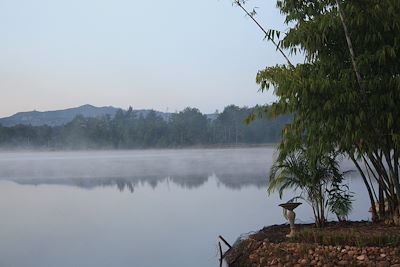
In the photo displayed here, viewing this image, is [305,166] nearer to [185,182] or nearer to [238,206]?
[238,206]

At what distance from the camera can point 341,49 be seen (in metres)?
5.49

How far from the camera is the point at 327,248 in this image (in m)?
4.89

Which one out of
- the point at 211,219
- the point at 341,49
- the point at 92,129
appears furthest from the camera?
the point at 92,129

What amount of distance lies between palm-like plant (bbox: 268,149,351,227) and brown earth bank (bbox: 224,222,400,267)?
1.06 ft

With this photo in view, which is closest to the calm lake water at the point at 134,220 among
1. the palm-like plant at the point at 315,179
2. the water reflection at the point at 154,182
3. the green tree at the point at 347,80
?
the water reflection at the point at 154,182

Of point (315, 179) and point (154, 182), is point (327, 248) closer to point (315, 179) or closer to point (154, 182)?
point (315, 179)

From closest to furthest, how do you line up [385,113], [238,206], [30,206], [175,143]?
[385,113], [238,206], [30,206], [175,143]

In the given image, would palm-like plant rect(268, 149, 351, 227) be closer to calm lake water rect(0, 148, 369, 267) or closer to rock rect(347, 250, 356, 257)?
rock rect(347, 250, 356, 257)

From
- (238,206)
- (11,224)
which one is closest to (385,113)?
(238,206)

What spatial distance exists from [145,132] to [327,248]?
2221 inches

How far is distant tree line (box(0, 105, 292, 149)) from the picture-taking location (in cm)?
5584

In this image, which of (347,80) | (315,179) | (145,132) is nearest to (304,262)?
(315,179)

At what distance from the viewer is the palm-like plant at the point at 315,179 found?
238 inches

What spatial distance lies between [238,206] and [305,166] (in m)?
6.47
